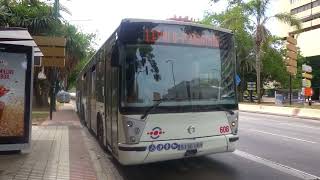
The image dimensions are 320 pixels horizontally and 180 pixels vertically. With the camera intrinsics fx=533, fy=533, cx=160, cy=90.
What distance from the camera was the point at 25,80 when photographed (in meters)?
11.6

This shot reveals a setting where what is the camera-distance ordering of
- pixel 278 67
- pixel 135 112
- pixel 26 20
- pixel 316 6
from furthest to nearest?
pixel 316 6, pixel 278 67, pixel 26 20, pixel 135 112

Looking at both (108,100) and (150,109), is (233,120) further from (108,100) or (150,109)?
(108,100)

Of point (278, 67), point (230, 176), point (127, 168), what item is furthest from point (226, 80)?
point (278, 67)

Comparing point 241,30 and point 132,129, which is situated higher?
point 241,30

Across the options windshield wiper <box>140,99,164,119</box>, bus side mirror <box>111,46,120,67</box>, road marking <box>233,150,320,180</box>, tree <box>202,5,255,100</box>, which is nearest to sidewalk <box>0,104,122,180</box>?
windshield wiper <box>140,99,164,119</box>

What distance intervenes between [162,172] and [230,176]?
1.52 metres

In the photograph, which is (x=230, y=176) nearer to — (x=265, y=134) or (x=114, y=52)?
(x=114, y=52)

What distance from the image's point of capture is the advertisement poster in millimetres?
11430

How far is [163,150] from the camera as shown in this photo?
970 cm

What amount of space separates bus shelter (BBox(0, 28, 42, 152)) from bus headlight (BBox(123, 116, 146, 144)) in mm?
3064

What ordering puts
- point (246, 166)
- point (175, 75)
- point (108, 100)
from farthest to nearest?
point (108, 100), point (246, 166), point (175, 75)

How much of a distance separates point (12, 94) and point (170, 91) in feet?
12.4

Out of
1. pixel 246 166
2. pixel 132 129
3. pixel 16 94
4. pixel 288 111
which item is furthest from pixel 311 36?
pixel 132 129

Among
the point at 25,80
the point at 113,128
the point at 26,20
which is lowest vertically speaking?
the point at 113,128
